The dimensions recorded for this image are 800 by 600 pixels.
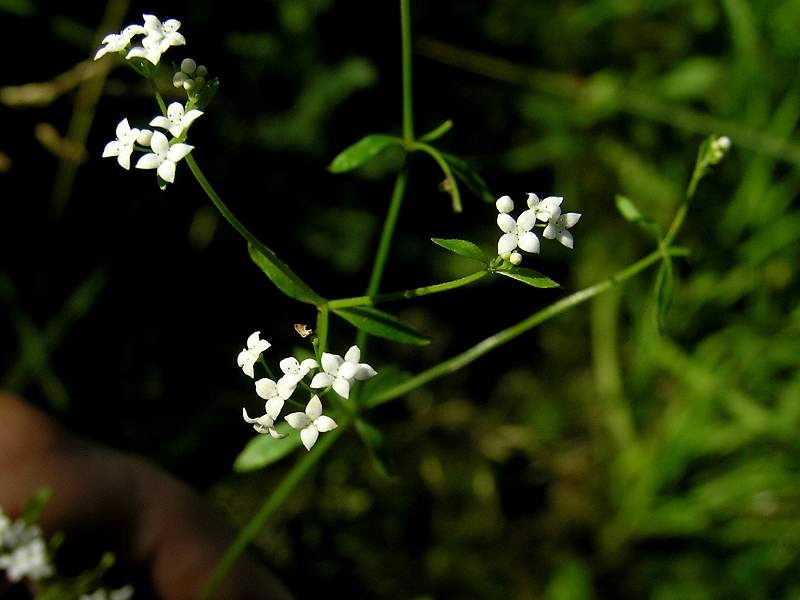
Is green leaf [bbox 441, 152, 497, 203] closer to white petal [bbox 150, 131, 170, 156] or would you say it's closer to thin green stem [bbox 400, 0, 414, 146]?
thin green stem [bbox 400, 0, 414, 146]

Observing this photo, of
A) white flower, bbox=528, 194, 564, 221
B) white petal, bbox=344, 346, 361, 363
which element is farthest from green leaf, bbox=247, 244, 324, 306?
white flower, bbox=528, 194, 564, 221

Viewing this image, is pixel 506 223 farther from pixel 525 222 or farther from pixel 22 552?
pixel 22 552

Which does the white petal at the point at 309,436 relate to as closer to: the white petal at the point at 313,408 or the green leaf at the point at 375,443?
the white petal at the point at 313,408

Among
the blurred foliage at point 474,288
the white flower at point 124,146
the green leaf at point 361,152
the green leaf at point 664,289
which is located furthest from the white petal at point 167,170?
the blurred foliage at point 474,288

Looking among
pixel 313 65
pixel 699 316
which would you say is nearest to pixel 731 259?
pixel 699 316

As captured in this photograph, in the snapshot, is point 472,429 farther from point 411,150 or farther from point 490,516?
point 411,150

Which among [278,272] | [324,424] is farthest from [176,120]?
[324,424]
